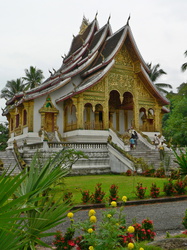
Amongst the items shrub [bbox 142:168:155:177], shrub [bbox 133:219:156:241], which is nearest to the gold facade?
shrub [bbox 142:168:155:177]

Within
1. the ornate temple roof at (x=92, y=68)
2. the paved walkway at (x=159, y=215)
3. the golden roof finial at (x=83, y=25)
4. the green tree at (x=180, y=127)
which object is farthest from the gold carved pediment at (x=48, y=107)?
the paved walkway at (x=159, y=215)

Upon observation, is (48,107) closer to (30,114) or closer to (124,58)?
(30,114)

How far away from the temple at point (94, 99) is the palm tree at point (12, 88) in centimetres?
1512

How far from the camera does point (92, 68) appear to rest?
73.9 ft

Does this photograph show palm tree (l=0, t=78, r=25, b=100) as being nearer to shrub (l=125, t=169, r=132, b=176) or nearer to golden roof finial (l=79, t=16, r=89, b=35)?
golden roof finial (l=79, t=16, r=89, b=35)

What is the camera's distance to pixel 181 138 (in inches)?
1082

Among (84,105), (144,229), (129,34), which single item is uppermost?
(129,34)

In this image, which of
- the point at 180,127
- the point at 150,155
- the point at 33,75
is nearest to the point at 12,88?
the point at 33,75

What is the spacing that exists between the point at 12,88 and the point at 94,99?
74.6ft

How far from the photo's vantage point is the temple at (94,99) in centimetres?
2075

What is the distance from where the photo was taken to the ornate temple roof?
20884 mm

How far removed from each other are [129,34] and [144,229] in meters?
20.6

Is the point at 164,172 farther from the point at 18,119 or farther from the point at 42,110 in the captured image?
the point at 18,119

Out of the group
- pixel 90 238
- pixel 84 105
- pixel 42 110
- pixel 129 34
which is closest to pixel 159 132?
pixel 84 105
